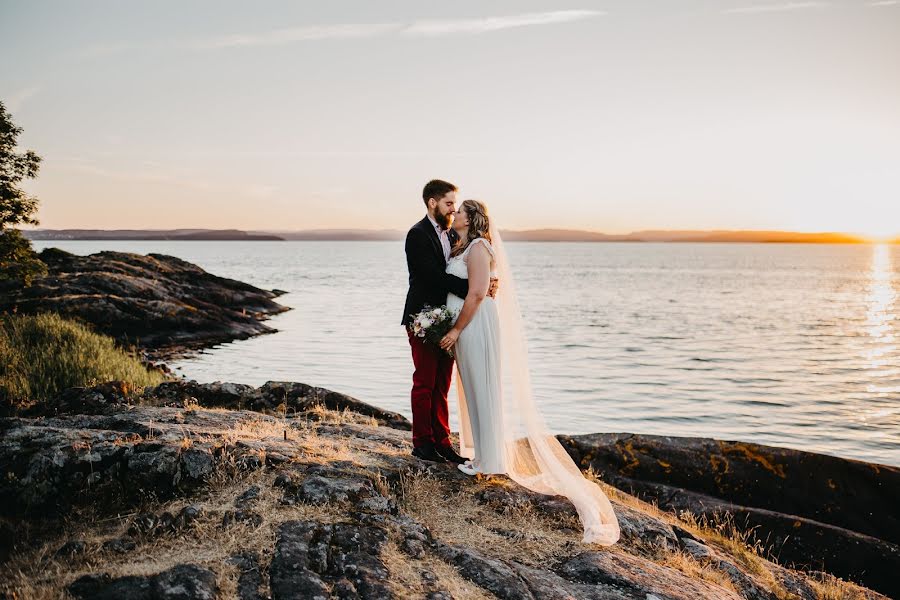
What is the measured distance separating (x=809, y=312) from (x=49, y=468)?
60.0 metres

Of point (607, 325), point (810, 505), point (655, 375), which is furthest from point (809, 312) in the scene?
point (810, 505)

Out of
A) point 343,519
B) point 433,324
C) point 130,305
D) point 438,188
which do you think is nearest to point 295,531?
point 343,519

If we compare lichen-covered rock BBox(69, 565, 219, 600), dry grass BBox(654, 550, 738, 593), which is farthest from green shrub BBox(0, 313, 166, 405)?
dry grass BBox(654, 550, 738, 593)

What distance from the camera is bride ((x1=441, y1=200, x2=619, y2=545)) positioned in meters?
7.91

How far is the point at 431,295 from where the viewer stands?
8.28m

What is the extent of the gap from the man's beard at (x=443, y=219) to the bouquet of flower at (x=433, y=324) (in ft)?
3.75

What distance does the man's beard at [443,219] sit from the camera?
8234mm

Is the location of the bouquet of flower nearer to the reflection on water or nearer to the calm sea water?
the calm sea water

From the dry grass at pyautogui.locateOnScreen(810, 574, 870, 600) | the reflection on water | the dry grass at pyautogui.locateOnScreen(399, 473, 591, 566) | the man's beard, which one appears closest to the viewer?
the dry grass at pyautogui.locateOnScreen(399, 473, 591, 566)

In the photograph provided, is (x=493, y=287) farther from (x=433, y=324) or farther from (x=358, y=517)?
(x=358, y=517)

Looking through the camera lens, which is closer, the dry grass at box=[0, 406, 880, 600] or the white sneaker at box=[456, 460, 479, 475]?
the dry grass at box=[0, 406, 880, 600]

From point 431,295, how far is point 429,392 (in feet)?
4.12

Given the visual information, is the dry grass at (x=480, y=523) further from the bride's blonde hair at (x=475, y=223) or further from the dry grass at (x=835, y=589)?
the dry grass at (x=835, y=589)

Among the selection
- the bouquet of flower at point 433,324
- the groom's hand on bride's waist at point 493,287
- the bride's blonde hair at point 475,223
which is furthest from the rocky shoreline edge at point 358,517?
the bride's blonde hair at point 475,223
